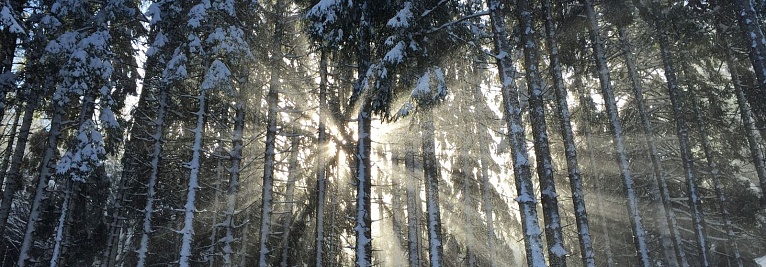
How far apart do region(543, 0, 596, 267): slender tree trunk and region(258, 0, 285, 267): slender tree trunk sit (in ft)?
28.1

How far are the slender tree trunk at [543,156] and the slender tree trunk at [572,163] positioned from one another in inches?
75.9

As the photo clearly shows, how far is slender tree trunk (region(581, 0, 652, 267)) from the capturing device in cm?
1128

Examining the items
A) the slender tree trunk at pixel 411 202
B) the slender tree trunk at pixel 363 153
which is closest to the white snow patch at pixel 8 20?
the slender tree trunk at pixel 363 153

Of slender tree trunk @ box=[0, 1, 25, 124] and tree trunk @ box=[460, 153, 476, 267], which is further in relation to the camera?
tree trunk @ box=[460, 153, 476, 267]

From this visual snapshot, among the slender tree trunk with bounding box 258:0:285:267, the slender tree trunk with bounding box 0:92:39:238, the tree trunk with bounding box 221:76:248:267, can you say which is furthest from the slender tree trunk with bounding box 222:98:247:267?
the slender tree trunk with bounding box 0:92:39:238

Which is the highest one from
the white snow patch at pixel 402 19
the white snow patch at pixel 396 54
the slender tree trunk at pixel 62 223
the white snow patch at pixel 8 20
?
the white snow patch at pixel 8 20

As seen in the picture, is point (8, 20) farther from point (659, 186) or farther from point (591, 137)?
point (591, 137)

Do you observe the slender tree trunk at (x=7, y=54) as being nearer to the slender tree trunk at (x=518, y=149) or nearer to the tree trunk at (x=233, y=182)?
the tree trunk at (x=233, y=182)

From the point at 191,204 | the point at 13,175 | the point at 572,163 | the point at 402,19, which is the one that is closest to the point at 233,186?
the point at 191,204

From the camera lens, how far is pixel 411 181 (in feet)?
50.2

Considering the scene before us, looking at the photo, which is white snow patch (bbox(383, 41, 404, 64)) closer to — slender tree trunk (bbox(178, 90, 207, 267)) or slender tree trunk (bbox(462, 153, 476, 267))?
slender tree trunk (bbox(178, 90, 207, 267))

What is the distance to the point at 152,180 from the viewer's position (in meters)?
12.5

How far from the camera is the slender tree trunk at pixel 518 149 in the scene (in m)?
8.17

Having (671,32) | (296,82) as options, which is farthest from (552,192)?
(671,32)
